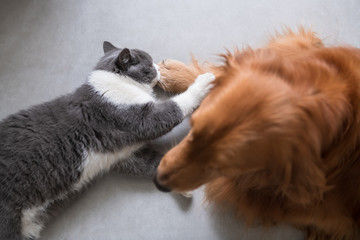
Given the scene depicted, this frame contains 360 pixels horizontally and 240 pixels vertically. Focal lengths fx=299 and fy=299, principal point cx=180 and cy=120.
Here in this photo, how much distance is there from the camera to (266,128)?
914 mm

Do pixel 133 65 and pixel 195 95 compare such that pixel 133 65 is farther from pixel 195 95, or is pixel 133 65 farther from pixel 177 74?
pixel 195 95

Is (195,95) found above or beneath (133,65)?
beneath

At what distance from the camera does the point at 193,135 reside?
Answer: 1.01 m

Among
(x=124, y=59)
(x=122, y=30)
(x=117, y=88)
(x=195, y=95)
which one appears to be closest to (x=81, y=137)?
(x=117, y=88)

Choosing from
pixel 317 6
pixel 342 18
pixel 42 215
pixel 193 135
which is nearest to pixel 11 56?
pixel 42 215

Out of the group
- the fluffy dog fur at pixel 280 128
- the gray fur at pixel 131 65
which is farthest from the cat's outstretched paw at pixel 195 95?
the fluffy dog fur at pixel 280 128

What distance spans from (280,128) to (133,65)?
3.51 feet

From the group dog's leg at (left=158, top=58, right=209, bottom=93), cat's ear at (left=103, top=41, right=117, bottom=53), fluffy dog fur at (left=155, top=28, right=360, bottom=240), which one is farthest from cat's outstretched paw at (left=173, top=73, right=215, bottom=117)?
cat's ear at (left=103, top=41, right=117, bottom=53)

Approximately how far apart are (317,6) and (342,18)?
0.60 feet

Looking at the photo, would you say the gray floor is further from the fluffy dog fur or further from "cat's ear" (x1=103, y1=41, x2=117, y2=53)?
the fluffy dog fur

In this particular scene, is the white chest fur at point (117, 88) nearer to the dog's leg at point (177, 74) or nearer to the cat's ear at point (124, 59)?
the cat's ear at point (124, 59)

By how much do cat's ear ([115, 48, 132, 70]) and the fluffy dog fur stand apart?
69 cm

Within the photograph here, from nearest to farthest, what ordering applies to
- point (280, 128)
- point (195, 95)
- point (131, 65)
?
1. point (280, 128)
2. point (195, 95)
3. point (131, 65)

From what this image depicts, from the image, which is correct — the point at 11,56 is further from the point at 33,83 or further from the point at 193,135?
the point at 193,135
